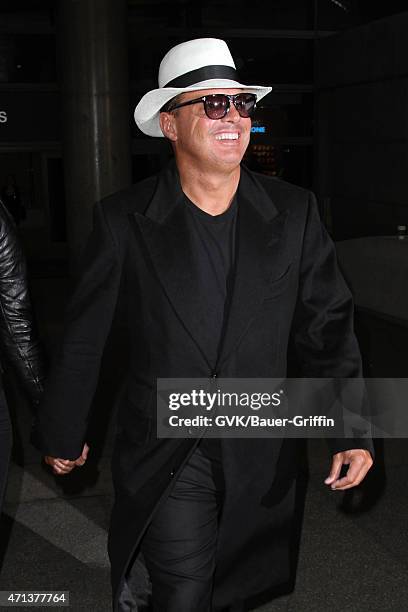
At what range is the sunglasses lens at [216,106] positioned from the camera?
272 cm

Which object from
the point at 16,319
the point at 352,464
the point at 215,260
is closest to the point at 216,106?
the point at 215,260

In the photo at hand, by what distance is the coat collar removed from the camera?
2.68 m

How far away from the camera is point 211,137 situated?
2.72 metres

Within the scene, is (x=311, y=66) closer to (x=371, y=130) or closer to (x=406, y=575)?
(x=371, y=130)

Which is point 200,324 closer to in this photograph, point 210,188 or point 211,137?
point 210,188

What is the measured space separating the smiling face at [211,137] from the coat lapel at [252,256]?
162mm

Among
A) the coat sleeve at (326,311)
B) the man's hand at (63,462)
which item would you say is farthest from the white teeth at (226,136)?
the man's hand at (63,462)

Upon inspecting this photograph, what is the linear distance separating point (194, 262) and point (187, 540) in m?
0.88

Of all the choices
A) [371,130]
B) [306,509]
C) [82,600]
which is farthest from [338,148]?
[82,600]

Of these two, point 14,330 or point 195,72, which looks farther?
point 14,330

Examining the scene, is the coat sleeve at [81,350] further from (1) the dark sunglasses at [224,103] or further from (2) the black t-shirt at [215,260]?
(1) the dark sunglasses at [224,103]

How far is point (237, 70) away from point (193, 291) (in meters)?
0.84

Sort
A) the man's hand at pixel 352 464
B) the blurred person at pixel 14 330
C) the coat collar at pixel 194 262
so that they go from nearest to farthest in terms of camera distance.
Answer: the coat collar at pixel 194 262 < the man's hand at pixel 352 464 < the blurred person at pixel 14 330

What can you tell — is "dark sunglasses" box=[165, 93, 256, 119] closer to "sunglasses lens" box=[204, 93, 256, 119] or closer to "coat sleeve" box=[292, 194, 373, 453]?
"sunglasses lens" box=[204, 93, 256, 119]
